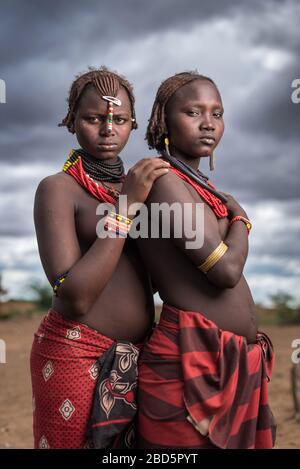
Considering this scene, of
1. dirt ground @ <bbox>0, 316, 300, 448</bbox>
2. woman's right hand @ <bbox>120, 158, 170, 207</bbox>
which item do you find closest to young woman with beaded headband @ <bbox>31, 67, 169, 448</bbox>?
woman's right hand @ <bbox>120, 158, 170, 207</bbox>

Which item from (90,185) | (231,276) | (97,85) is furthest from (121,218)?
(97,85)

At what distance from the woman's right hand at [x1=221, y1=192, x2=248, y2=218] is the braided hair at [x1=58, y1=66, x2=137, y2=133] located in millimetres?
661

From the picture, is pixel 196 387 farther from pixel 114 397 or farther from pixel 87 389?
pixel 87 389

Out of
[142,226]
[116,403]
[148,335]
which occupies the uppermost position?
[142,226]

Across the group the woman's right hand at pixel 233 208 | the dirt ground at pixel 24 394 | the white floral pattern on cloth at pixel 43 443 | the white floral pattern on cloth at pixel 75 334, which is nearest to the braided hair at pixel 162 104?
the woman's right hand at pixel 233 208

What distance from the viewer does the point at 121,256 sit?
10.3ft

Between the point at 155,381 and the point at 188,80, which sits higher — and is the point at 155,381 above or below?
below

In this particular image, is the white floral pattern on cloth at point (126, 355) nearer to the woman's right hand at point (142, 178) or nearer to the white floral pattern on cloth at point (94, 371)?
the white floral pattern on cloth at point (94, 371)

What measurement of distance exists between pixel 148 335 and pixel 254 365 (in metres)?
0.56

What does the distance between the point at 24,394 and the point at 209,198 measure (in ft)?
24.7

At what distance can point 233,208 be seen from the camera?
3.31 metres

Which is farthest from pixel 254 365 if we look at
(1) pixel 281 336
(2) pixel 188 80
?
(1) pixel 281 336

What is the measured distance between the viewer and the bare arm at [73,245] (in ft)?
9.52
